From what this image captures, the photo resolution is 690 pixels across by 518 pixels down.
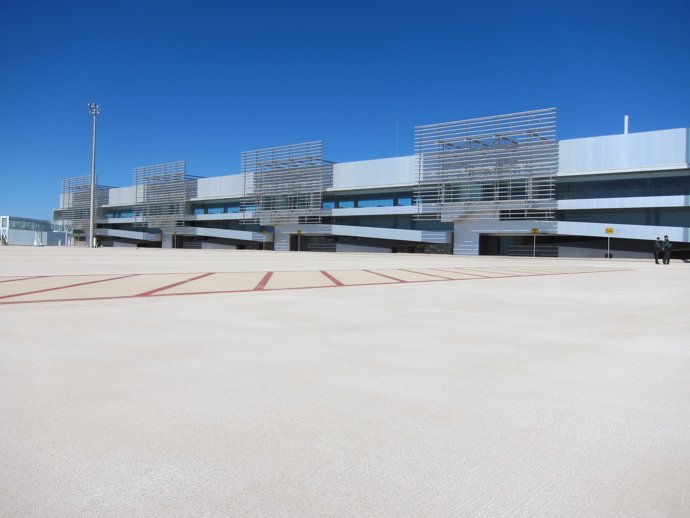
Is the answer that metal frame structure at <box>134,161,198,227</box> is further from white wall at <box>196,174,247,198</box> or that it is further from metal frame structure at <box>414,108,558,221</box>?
metal frame structure at <box>414,108,558,221</box>

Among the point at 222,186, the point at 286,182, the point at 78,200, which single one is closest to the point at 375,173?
the point at 286,182

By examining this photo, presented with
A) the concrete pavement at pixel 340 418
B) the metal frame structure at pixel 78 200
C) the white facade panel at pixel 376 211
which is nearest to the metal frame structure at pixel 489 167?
the white facade panel at pixel 376 211

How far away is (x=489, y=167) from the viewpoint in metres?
47.6

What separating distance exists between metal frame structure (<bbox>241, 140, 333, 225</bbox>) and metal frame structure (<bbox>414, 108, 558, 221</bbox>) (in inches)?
537

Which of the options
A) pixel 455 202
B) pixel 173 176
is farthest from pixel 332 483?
pixel 173 176

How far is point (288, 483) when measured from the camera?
241 centimetres

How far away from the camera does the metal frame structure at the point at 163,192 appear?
76.2 meters

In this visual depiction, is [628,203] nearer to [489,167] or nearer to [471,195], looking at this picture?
[489,167]

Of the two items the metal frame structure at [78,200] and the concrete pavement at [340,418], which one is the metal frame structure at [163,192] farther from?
the concrete pavement at [340,418]

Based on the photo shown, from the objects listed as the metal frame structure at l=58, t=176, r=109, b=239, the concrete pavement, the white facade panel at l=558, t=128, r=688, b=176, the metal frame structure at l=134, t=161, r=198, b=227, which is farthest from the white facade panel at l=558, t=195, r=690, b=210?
the metal frame structure at l=58, t=176, r=109, b=239

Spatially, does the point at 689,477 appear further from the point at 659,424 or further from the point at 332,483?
the point at 332,483

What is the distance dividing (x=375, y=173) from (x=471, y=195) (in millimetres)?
12583

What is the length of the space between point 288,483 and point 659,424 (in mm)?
2329

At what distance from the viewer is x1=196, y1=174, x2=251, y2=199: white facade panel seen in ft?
233
